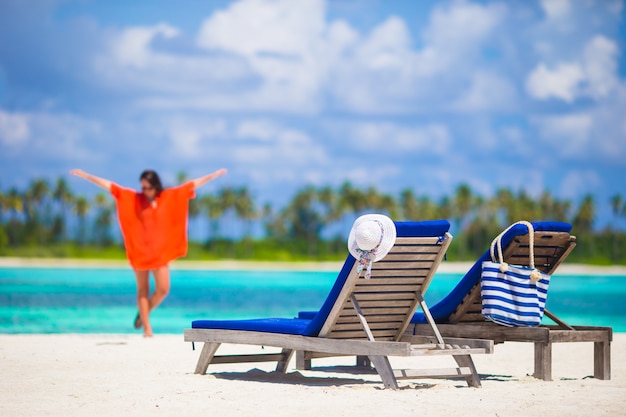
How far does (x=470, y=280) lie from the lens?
7773mm

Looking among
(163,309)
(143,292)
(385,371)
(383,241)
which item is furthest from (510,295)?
(163,309)

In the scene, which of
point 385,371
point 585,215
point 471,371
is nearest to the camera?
point 385,371

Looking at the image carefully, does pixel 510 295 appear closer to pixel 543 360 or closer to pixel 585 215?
pixel 543 360

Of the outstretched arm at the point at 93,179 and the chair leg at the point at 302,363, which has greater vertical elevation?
the outstretched arm at the point at 93,179

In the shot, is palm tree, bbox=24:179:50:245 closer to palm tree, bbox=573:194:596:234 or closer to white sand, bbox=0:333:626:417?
palm tree, bbox=573:194:596:234

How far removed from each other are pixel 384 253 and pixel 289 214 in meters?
96.7

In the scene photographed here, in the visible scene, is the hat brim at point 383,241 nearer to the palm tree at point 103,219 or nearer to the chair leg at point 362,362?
the chair leg at point 362,362

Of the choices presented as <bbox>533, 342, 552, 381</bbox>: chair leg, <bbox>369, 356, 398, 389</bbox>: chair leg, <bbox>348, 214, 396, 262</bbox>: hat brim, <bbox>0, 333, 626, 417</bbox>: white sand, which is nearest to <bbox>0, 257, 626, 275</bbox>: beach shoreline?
<bbox>0, 333, 626, 417</bbox>: white sand

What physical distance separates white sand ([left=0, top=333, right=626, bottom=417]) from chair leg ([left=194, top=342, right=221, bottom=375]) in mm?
153

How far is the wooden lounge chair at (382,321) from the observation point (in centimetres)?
691

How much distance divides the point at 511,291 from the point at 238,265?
74.5 metres

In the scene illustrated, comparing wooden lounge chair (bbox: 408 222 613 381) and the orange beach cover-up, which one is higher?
the orange beach cover-up

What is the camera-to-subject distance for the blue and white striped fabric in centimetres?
756

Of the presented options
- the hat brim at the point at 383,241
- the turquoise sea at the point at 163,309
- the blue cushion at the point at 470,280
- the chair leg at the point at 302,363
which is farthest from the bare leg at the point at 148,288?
the hat brim at the point at 383,241
